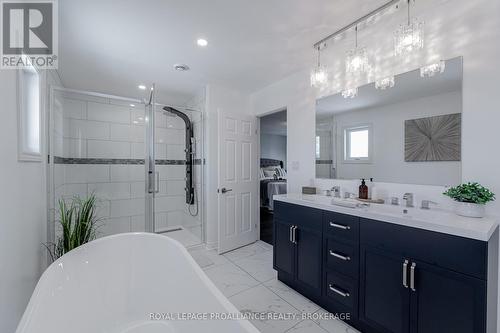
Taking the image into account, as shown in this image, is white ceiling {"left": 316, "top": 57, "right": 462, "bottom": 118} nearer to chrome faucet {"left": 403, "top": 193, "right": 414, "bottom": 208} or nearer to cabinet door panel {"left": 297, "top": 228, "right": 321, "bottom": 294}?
chrome faucet {"left": 403, "top": 193, "right": 414, "bottom": 208}

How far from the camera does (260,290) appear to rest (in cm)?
220

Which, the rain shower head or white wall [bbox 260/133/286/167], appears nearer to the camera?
the rain shower head

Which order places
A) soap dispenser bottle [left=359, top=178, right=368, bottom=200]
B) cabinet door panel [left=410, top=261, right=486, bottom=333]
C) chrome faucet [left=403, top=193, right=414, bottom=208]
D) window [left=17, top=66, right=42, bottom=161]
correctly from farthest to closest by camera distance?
soap dispenser bottle [left=359, top=178, right=368, bottom=200]
chrome faucet [left=403, top=193, right=414, bottom=208]
window [left=17, top=66, right=42, bottom=161]
cabinet door panel [left=410, top=261, right=486, bottom=333]

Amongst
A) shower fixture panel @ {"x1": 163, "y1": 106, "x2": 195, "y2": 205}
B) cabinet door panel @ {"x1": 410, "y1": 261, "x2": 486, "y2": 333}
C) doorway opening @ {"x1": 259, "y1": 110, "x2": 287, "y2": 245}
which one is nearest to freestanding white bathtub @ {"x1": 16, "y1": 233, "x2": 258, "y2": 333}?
cabinet door panel @ {"x1": 410, "y1": 261, "x2": 486, "y2": 333}

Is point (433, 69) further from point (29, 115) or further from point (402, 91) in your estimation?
point (29, 115)

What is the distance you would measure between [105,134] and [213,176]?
76.5 inches

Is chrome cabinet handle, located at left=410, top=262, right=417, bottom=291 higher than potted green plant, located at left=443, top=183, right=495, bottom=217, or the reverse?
potted green plant, located at left=443, top=183, right=495, bottom=217

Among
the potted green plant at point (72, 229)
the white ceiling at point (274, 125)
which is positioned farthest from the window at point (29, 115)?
the white ceiling at point (274, 125)

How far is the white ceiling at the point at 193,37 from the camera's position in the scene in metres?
1.63

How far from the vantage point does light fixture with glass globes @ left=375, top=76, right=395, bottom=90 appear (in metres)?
1.90

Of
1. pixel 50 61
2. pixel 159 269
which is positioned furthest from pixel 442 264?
pixel 50 61

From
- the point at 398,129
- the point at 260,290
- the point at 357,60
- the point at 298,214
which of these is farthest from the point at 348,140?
the point at 260,290

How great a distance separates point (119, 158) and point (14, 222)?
2543mm

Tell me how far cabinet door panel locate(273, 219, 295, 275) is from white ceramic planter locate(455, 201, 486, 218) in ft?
4.24
